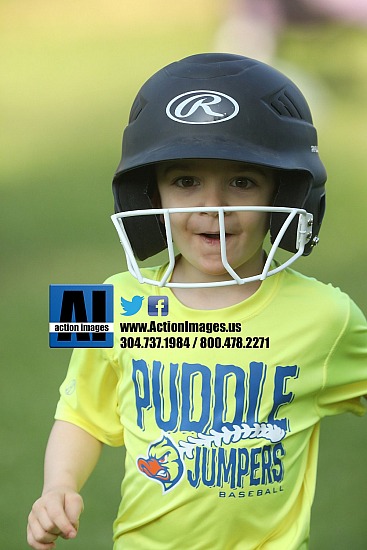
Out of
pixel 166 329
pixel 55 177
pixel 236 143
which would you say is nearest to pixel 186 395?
pixel 166 329

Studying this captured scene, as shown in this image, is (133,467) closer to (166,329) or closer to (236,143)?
(166,329)

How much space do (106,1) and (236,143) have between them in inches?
34.7

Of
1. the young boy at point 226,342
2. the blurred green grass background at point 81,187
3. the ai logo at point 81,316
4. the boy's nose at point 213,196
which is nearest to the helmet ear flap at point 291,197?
the young boy at point 226,342

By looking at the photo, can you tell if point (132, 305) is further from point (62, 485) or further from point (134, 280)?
point (62, 485)

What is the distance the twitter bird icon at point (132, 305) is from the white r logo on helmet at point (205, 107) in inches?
12.7

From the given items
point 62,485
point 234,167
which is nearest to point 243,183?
point 234,167

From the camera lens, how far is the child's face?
1654mm

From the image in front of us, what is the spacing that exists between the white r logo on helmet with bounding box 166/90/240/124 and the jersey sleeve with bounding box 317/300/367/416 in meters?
0.37

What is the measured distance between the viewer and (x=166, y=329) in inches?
68.0

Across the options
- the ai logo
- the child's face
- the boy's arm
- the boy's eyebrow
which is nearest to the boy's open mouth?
the child's face

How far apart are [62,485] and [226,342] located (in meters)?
0.34

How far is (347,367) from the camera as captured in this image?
171cm

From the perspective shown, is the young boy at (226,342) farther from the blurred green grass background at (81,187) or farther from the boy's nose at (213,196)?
the blurred green grass background at (81,187)

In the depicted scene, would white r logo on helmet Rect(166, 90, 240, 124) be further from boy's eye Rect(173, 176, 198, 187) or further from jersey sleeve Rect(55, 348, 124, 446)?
jersey sleeve Rect(55, 348, 124, 446)
